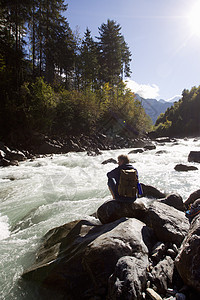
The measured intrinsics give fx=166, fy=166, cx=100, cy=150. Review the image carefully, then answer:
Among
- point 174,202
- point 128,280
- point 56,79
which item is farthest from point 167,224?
point 56,79

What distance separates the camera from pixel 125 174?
3719 millimetres

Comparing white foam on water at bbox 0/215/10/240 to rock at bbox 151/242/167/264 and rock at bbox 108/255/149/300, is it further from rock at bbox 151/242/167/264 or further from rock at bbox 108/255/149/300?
rock at bbox 151/242/167/264

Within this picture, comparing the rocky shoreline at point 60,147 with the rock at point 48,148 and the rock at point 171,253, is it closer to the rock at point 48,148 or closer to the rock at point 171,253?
the rock at point 48,148

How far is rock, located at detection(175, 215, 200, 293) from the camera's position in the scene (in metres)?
1.96

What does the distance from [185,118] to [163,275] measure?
68.2 metres

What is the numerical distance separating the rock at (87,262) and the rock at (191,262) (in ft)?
1.82

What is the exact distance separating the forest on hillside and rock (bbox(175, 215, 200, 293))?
15.2 meters

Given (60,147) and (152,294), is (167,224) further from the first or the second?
(60,147)

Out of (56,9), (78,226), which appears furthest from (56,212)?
(56,9)

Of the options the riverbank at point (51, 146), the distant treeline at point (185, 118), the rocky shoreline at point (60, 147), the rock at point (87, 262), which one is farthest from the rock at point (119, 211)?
the distant treeline at point (185, 118)

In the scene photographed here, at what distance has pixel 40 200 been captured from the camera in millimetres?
5852

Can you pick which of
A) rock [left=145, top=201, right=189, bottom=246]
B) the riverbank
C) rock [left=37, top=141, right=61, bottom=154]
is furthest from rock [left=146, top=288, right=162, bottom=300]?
rock [left=37, top=141, right=61, bottom=154]

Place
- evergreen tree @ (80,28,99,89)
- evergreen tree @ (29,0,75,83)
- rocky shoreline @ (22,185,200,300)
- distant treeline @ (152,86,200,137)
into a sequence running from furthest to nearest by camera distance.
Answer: distant treeline @ (152,86,200,137)
evergreen tree @ (80,28,99,89)
evergreen tree @ (29,0,75,83)
rocky shoreline @ (22,185,200,300)

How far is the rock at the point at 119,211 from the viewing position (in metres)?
3.64
